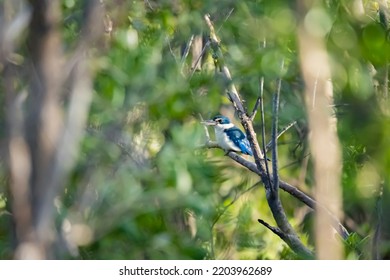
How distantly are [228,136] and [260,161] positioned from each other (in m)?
1.41

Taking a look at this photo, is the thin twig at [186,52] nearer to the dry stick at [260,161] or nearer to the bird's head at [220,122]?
the dry stick at [260,161]

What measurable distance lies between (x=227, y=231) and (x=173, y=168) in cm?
110

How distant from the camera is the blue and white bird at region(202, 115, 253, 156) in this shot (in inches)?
160

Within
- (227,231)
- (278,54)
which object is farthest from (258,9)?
(227,231)

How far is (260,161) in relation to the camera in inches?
110

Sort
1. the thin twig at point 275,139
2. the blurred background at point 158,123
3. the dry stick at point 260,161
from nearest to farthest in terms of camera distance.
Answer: the blurred background at point 158,123 → the thin twig at point 275,139 → the dry stick at point 260,161

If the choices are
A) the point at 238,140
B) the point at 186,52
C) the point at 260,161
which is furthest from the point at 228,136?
the point at 260,161

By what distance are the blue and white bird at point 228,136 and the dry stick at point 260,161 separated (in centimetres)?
96

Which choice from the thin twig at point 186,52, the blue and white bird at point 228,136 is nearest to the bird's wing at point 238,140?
the blue and white bird at point 228,136

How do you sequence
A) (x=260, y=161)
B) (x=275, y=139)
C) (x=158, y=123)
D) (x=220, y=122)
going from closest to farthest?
1. (x=275, y=139)
2. (x=260, y=161)
3. (x=158, y=123)
4. (x=220, y=122)

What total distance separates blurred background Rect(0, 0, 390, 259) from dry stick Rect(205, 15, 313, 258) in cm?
6

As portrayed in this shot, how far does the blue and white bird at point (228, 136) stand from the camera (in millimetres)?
4074

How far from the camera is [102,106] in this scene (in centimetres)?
273

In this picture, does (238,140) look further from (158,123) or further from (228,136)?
(158,123)
